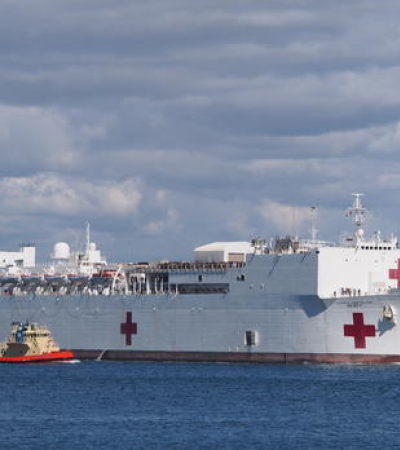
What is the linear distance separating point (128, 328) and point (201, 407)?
55.6ft

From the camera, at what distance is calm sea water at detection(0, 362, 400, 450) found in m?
31.7

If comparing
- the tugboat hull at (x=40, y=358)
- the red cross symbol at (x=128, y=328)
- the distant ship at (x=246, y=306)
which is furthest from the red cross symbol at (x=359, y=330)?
the tugboat hull at (x=40, y=358)

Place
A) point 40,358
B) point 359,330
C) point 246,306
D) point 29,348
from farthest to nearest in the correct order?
point 29,348 < point 40,358 < point 246,306 < point 359,330

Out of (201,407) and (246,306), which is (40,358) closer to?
(246,306)

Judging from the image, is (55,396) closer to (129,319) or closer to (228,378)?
(228,378)

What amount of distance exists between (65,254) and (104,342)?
13.3m

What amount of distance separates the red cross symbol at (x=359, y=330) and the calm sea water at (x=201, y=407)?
100 centimetres

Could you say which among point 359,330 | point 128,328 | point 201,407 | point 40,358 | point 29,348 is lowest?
point 201,407

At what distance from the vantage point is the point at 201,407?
123 ft

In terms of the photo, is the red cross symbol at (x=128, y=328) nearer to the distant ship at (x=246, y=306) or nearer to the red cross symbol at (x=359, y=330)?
the distant ship at (x=246, y=306)

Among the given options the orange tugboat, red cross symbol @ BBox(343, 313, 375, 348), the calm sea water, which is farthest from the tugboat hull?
red cross symbol @ BBox(343, 313, 375, 348)

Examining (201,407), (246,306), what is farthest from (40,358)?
(201,407)

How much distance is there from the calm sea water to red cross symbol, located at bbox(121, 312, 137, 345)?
3.31 meters

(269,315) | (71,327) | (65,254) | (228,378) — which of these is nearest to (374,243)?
(269,315)
